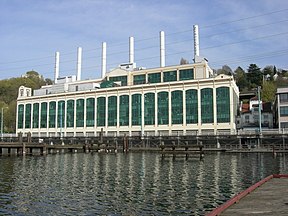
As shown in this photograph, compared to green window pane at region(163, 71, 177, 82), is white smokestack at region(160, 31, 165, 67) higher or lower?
higher

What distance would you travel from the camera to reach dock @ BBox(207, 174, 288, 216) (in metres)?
10.9

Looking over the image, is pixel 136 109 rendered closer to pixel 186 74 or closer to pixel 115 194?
pixel 186 74

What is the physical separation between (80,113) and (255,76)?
73.8 metres

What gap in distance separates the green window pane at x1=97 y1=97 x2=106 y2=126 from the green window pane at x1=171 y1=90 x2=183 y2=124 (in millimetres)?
23051

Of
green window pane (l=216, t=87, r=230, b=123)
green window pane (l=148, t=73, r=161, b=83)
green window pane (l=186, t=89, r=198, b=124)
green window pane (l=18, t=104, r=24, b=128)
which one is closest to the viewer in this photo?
green window pane (l=216, t=87, r=230, b=123)

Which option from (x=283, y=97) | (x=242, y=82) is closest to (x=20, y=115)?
(x=283, y=97)

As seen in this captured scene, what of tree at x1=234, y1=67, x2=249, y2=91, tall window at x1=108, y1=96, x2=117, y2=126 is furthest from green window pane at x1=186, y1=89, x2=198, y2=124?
tree at x1=234, y1=67, x2=249, y2=91

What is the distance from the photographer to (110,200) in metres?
17.7

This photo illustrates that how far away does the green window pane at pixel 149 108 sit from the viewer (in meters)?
94.4

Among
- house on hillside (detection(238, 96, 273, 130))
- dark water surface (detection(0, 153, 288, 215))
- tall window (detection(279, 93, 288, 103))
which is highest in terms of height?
tall window (detection(279, 93, 288, 103))

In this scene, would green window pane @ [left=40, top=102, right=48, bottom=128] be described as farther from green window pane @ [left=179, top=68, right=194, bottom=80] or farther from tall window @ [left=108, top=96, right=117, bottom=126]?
green window pane @ [left=179, top=68, right=194, bottom=80]

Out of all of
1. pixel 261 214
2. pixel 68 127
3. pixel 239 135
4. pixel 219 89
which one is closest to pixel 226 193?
pixel 261 214

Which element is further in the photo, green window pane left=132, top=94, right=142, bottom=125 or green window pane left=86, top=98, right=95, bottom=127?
green window pane left=86, top=98, right=95, bottom=127

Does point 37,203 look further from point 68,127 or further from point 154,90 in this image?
point 68,127
